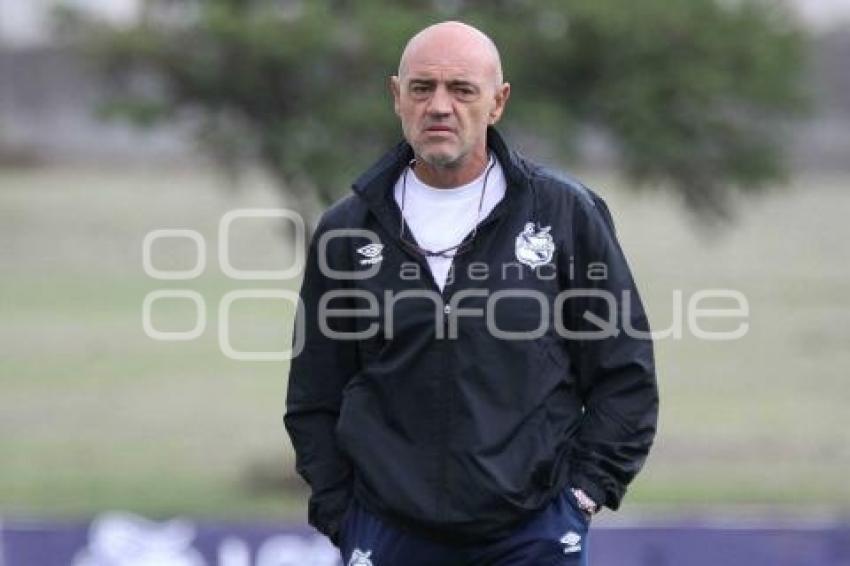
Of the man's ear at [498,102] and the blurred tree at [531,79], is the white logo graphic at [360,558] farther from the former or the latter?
the blurred tree at [531,79]

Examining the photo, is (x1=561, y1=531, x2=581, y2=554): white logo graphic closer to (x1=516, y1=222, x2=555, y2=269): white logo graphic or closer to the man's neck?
(x1=516, y1=222, x2=555, y2=269): white logo graphic

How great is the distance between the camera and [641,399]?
5.03 meters

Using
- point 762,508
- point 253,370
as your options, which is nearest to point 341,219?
point 762,508

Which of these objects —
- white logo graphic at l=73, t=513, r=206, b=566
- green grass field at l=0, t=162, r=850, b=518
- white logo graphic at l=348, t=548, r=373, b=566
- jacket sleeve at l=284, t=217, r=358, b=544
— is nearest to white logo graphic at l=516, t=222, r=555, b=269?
jacket sleeve at l=284, t=217, r=358, b=544

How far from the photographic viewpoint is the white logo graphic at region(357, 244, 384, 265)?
4.98 meters

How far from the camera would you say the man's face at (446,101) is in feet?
15.9

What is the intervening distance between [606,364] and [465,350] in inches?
14.1

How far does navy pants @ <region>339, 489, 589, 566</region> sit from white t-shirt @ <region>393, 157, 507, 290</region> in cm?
61

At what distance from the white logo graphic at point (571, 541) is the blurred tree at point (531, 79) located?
978cm

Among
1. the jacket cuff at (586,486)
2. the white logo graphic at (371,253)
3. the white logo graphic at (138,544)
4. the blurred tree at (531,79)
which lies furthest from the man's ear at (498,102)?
the blurred tree at (531,79)

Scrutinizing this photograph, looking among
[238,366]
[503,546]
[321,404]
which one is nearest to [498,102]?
[321,404]

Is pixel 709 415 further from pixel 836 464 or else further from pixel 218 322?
pixel 218 322

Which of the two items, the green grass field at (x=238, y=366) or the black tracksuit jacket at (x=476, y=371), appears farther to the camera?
the green grass field at (x=238, y=366)

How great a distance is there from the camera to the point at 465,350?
4863mm
